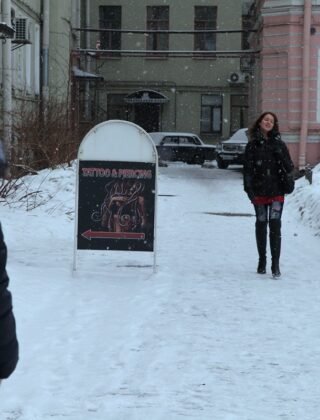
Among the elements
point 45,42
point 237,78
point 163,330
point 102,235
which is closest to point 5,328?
point 163,330

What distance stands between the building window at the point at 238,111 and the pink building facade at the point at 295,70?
19.9m

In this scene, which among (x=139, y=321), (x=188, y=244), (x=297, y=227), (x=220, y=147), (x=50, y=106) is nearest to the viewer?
(x=139, y=321)

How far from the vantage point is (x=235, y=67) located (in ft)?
139

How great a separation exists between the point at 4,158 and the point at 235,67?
134ft

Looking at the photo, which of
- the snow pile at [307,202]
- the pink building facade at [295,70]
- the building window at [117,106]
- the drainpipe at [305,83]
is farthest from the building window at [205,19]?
the snow pile at [307,202]

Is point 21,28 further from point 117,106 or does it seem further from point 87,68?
point 117,106

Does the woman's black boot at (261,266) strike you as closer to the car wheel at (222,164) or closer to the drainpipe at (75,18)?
the car wheel at (222,164)

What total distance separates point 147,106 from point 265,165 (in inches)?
1360

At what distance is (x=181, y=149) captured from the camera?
109 feet

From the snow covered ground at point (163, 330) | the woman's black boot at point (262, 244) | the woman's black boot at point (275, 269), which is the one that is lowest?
the snow covered ground at point (163, 330)

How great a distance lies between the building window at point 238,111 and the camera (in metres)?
42.6

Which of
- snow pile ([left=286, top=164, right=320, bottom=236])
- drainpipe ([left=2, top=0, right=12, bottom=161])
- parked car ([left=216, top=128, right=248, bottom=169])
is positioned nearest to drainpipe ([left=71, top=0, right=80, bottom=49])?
parked car ([left=216, top=128, right=248, bottom=169])

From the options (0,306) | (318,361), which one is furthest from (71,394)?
(0,306)

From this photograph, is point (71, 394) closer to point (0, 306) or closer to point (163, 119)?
point (0, 306)
